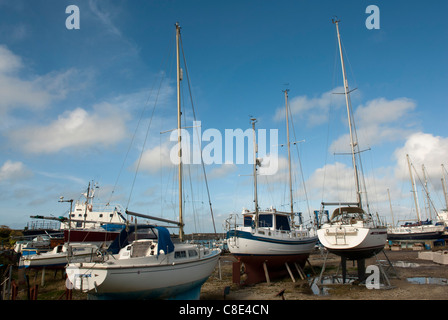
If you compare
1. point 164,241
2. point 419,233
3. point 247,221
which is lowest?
point 419,233

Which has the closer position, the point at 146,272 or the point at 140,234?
the point at 146,272

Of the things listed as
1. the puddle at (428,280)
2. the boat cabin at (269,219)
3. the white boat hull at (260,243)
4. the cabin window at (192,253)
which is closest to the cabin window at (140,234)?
the cabin window at (192,253)

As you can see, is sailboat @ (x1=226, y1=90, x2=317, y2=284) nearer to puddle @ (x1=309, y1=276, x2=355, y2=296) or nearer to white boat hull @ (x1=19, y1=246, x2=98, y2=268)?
puddle @ (x1=309, y1=276, x2=355, y2=296)

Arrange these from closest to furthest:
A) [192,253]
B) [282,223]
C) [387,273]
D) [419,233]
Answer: [192,253] < [387,273] < [282,223] < [419,233]

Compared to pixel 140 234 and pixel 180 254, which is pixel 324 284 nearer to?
pixel 180 254

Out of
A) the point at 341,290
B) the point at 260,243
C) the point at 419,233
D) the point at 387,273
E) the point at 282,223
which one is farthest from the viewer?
the point at 419,233

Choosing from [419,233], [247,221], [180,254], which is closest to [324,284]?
[247,221]

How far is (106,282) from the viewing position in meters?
9.81

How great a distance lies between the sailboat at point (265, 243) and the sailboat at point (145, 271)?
4881 mm

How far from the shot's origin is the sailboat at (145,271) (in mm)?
9898

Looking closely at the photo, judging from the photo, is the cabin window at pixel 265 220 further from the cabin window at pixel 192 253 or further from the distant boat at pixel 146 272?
the cabin window at pixel 192 253

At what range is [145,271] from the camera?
1058 centimetres

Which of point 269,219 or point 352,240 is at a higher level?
point 269,219

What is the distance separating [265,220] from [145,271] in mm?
13379
